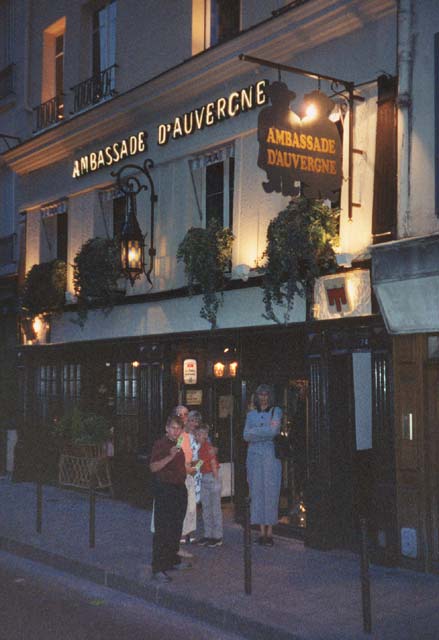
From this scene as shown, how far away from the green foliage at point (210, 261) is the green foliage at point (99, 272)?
8.10ft

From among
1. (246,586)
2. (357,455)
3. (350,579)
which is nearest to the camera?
(246,586)

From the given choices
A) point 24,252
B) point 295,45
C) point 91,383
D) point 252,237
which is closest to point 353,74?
point 295,45

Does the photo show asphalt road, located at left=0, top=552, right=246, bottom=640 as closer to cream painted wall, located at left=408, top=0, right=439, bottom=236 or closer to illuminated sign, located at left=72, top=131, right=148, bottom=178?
cream painted wall, located at left=408, top=0, right=439, bottom=236

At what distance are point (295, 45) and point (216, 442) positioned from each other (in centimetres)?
624

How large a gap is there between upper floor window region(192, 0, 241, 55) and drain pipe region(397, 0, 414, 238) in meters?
4.29

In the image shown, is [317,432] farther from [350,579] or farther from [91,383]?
[91,383]

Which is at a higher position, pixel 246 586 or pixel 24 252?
pixel 24 252

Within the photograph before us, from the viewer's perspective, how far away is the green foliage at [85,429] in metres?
14.9

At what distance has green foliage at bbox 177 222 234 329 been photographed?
1230cm

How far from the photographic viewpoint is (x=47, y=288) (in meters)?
16.2

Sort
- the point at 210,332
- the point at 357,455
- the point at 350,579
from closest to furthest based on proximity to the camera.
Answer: the point at 350,579, the point at 357,455, the point at 210,332

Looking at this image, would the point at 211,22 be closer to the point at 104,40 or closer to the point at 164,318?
the point at 104,40

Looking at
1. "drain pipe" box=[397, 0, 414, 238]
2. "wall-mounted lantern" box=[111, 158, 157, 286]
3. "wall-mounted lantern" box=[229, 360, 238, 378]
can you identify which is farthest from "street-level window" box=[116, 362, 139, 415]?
"drain pipe" box=[397, 0, 414, 238]

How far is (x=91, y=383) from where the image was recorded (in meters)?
15.9
